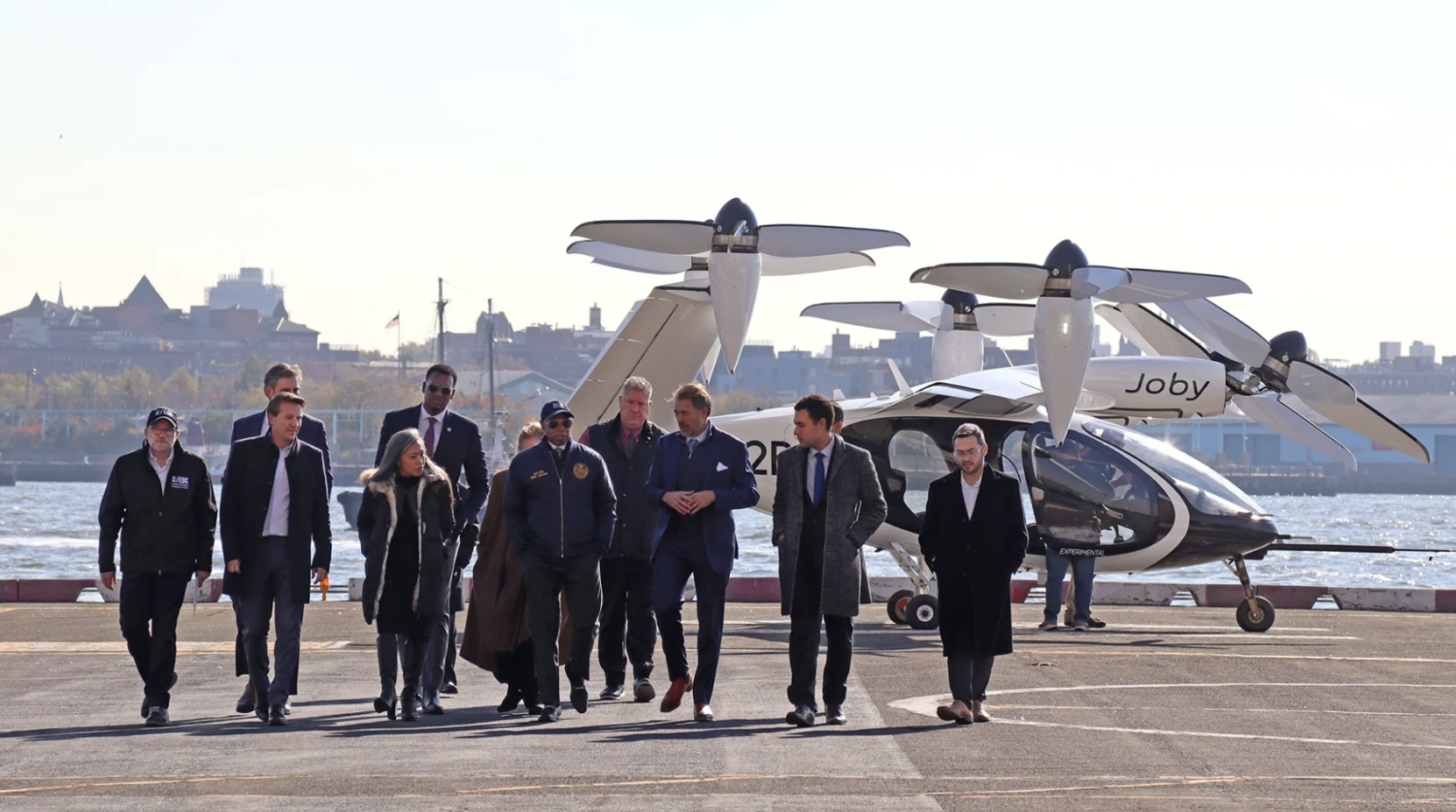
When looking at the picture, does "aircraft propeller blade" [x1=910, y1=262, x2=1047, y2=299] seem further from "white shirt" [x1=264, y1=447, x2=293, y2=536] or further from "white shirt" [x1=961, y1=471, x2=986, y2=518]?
"white shirt" [x1=264, y1=447, x2=293, y2=536]

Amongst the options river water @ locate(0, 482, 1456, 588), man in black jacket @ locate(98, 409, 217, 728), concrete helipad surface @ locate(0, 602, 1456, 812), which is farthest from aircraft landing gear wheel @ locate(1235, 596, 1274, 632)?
river water @ locate(0, 482, 1456, 588)

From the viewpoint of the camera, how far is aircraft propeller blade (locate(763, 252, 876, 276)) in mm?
18641

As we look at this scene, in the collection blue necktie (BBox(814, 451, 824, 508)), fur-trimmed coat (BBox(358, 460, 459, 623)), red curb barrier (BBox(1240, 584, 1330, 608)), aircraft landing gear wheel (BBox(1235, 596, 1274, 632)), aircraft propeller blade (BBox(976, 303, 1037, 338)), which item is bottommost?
red curb barrier (BBox(1240, 584, 1330, 608))

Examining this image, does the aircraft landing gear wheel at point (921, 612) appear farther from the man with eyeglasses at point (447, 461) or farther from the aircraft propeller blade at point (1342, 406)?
the man with eyeglasses at point (447, 461)

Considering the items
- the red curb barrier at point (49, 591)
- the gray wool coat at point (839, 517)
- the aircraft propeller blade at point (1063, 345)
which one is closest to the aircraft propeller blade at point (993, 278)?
the aircraft propeller blade at point (1063, 345)

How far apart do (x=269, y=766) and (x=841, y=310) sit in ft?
46.0

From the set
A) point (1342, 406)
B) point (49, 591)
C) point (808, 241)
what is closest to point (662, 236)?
point (808, 241)

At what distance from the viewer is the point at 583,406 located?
19.4 meters

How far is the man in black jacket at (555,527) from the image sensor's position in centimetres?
1063

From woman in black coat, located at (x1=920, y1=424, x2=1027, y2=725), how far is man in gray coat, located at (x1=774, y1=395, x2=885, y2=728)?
50cm

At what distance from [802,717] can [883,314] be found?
12019mm

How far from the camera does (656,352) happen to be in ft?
62.6

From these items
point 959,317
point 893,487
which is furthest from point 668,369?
point 959,317

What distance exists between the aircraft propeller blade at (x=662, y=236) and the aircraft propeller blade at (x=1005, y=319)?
5.97 meters
